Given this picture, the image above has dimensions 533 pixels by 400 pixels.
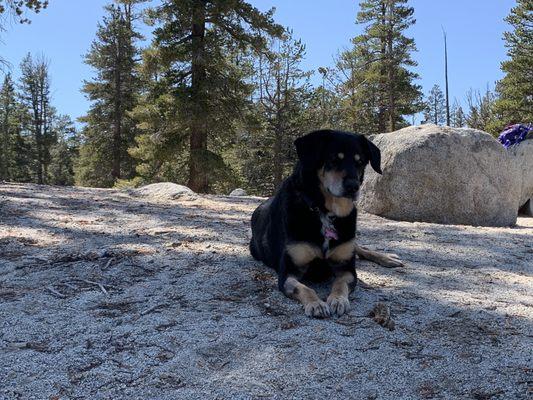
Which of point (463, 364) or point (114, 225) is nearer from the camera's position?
point (463, 364)

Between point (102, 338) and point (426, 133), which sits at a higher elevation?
point (426, 133)

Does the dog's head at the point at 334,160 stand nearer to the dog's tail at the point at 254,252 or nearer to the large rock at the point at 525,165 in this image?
the dog's tail at the point at 254,252

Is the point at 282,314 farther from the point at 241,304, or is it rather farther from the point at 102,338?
the point at 102,338

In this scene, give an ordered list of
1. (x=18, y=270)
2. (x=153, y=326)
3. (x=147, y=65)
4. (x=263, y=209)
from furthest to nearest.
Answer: (x=147, y=65), (x=263, y=209), (x=18, y=270), (x=153, y=326)

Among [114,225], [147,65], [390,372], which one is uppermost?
[147,65]

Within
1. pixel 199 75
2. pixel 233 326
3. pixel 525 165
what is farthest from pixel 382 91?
pixel 233 326

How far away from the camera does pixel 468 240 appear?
6.61m

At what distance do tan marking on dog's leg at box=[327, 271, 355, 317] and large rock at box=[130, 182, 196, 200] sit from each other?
A: 6984 millimetres

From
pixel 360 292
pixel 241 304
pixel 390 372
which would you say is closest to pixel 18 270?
pixel 241 304

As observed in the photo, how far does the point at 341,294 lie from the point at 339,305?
0.18 m

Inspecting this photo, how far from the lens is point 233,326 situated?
3.28m

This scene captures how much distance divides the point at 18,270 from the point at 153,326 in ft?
7.04

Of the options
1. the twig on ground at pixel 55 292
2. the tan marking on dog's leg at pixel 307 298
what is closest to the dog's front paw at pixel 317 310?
the tan marking on dog's leg at pixel 307 298

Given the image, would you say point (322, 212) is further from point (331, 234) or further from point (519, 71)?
point (519, 71)
